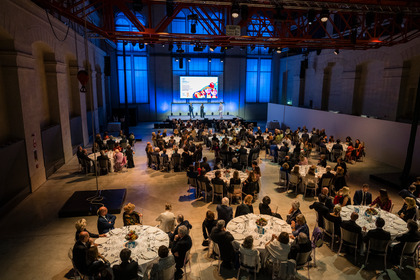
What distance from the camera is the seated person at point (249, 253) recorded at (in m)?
5.09

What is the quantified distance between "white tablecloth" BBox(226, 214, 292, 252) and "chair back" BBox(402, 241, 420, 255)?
2170mm

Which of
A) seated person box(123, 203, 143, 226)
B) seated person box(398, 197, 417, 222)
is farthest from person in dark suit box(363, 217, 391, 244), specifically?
seated person box(123, 203, 143, 226)

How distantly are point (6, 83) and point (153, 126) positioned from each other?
15392 millimetres

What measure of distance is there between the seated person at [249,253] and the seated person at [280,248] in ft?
0.84

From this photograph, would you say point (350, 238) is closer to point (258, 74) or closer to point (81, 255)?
point (81, 255)

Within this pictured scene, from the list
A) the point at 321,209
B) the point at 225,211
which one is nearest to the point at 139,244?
the point at 225,211

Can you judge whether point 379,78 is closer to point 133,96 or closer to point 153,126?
point 153,126

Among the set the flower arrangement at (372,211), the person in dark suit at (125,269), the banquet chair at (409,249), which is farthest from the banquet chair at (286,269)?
the flower arrangement at (372,211)

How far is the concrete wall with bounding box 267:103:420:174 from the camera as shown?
41.4ft

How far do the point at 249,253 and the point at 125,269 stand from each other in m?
2.10

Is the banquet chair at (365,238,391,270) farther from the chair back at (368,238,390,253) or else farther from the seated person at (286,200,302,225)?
the seated person at (286,200,302,225)

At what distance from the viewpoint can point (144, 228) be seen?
5.95 m

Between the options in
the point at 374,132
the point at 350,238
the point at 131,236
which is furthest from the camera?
the point at 374,132

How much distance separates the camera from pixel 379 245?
5.65 metres
